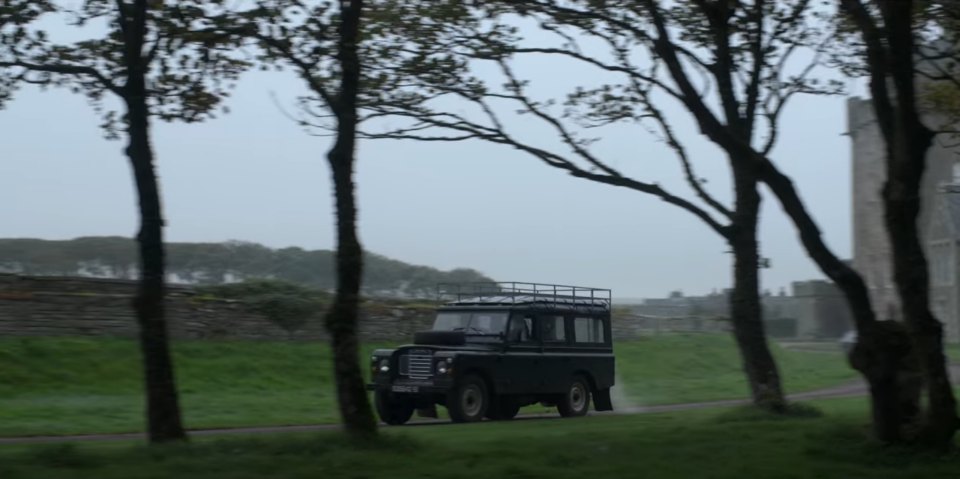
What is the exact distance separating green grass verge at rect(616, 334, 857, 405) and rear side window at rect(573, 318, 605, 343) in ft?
16.5

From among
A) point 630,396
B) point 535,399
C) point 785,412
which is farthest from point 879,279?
point 785,412

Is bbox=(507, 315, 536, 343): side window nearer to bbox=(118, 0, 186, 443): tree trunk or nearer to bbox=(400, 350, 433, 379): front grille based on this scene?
bbox=(400, 350, 433, 379): front grille

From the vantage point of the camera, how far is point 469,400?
2203 cm

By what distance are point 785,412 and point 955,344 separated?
41.8 meters

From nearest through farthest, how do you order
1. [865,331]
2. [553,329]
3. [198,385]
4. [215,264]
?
[865,331], [553,329], [198,385], [215,264]

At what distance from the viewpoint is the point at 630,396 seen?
3281 cm

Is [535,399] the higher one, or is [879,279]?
[879,279]

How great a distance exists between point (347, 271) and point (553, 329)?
441 inches

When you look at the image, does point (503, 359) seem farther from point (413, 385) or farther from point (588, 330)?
point (588, 330)

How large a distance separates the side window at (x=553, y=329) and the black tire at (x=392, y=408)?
3.22 metres

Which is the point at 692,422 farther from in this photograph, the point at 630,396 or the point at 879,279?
the point at 879,279

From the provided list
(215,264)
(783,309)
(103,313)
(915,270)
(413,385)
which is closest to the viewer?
(915,270)

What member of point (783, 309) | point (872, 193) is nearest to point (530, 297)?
point (872, 193)

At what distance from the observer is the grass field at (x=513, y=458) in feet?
37.9
